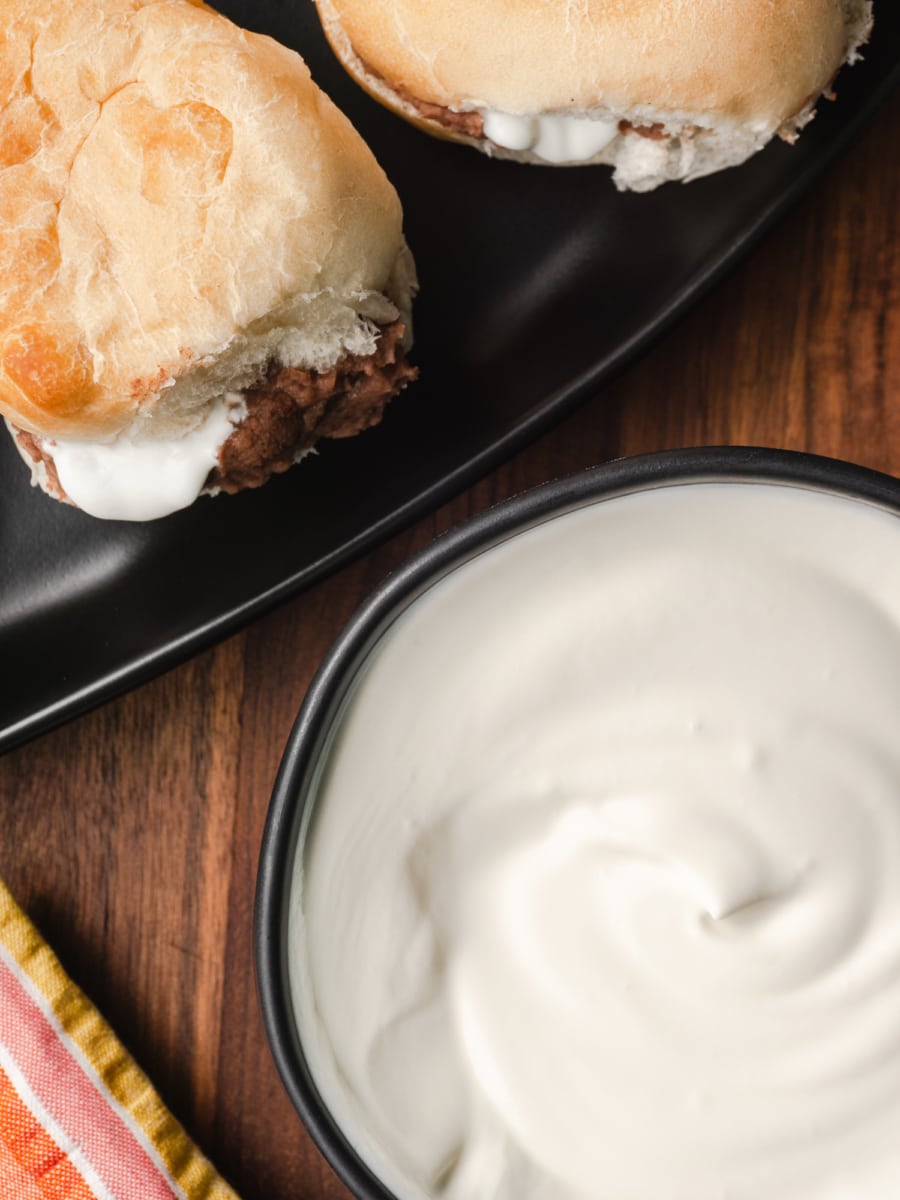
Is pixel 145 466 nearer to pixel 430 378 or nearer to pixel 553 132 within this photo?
pixel 430 378

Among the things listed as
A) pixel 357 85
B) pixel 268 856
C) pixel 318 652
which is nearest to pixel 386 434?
pixel 318 652

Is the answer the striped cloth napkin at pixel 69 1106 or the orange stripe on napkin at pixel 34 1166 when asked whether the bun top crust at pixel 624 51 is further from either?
the orange stripe on napkin at pixel 34 1166

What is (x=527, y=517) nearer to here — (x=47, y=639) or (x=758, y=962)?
(x=758, y=962)

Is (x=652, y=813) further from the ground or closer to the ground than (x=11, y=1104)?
further from the ground

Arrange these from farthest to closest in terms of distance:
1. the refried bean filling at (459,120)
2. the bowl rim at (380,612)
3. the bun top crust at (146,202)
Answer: the refried bean filling at (459,120) < the bun top crust at (146,202) < the bowl rim at (380,612)

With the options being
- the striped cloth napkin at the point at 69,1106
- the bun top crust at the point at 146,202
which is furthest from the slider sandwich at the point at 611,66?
the striped cloth napkin at the point at 69,1106

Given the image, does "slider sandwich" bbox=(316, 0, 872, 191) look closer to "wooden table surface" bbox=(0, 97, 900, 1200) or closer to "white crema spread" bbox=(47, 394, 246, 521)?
"wooden table surface" bbox=(0, 97, 900, 1200)
